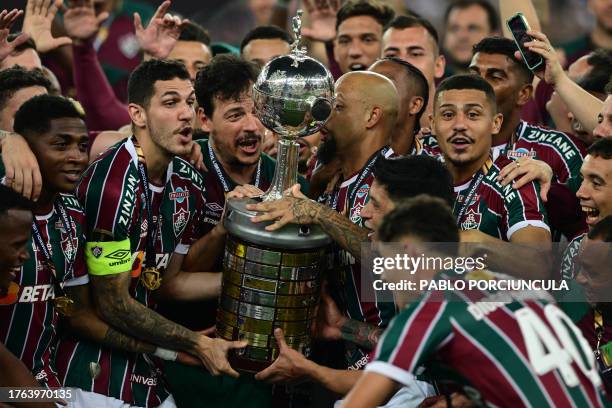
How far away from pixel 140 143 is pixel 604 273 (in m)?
2.28

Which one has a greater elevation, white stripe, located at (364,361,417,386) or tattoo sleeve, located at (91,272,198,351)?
white stripe, located at (364,361,417,386)

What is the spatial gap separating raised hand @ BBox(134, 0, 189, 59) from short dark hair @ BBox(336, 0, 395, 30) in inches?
59.3

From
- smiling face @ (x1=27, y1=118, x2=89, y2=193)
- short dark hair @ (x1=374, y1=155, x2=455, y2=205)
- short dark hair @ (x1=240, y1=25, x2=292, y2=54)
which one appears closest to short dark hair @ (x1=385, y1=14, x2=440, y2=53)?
short dark hair @ (x1=240, y1=25, x2=292, y2=54)

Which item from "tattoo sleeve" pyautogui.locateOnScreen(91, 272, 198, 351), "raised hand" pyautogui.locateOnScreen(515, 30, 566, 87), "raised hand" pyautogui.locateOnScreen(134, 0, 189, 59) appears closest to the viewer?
"tattoo sleeve" pyautogui.locateOnScreen(91, 272, 198, 351)

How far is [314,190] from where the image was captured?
544 cm

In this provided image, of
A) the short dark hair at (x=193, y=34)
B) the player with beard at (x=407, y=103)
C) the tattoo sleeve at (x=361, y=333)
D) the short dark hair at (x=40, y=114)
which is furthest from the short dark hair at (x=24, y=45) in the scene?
the tattoo sleeve at (x=361, y=333)

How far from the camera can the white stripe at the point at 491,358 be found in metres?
3.36

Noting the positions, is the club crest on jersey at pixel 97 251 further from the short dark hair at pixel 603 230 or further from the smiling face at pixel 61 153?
the short dark hair at pixel 603 230

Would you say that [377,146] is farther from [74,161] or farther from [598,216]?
[74,161]

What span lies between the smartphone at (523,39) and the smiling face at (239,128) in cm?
149

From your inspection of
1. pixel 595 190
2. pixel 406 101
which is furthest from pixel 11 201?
pixel 595 190

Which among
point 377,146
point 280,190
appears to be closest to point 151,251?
point 280,190

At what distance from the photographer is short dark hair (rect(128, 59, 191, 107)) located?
5.10 m

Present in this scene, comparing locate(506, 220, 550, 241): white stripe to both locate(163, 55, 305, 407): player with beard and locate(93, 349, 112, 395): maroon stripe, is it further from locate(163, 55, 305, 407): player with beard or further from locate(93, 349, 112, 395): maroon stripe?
locate(93, 349, 112, 395): maroon stripe
